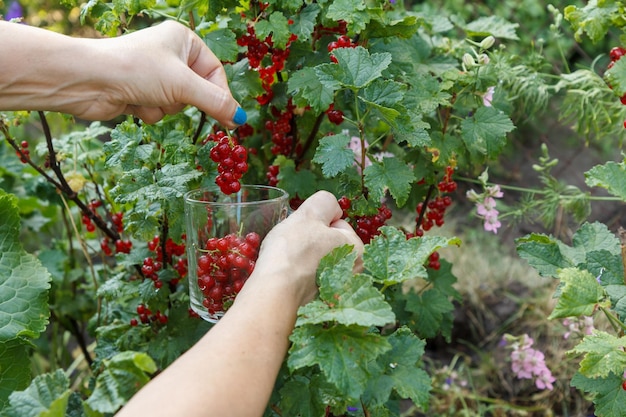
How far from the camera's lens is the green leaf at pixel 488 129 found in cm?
153

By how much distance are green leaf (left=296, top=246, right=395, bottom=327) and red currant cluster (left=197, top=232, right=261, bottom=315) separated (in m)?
0.15

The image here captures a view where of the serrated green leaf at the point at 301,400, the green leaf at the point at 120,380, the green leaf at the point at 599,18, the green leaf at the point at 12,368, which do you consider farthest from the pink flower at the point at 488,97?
the green leaf at the point at 12,368

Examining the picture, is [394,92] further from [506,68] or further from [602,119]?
[602,119]

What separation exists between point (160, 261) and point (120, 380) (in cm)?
71

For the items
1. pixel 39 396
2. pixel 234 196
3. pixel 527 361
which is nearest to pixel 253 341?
pixel 39 396

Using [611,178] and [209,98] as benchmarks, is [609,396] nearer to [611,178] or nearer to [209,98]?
[611,178]

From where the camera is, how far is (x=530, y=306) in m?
2.64

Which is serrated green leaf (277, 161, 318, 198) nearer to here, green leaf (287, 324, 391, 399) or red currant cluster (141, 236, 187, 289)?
red currant cluster (141, 236, 187, 289)

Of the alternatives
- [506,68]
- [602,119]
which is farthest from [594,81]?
[506,68]

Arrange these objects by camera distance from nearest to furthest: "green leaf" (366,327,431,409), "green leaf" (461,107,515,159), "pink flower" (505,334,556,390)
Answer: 1. "green leaf" (366,327,431,409)
2. "green leaf" (461,107,515,159)
3. "pink flower" (505,334,556,390)

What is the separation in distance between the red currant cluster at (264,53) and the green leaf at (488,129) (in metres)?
0.43

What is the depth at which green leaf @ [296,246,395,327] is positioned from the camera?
0.95 metres

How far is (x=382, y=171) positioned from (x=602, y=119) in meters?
0.81

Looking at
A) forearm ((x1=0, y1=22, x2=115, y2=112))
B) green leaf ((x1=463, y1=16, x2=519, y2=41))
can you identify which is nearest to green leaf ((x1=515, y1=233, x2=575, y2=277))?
green leaf ((x1=463, y1=16, x2=519, y2=41))
